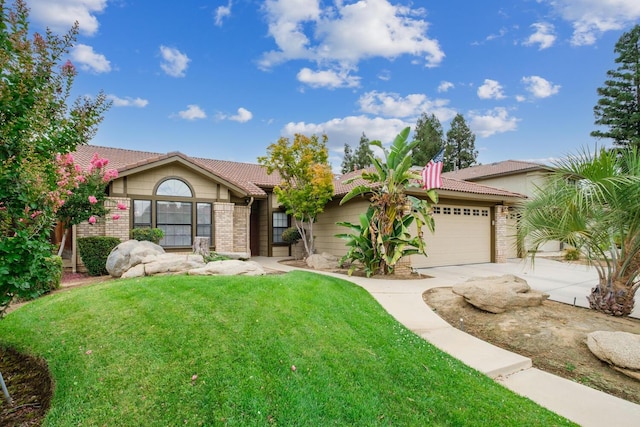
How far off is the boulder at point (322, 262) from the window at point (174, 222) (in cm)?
481

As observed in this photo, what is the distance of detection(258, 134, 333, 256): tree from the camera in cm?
1145

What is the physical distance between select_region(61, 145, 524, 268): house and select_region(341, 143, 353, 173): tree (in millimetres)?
24697

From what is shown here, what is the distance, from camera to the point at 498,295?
19.8 ft

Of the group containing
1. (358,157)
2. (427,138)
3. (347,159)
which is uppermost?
(427,138)

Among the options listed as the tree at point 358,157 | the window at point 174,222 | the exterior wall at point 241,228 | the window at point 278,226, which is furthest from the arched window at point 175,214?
the tree at point 358,157

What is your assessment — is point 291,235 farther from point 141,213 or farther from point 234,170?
point 141,213

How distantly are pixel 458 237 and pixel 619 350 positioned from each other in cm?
934

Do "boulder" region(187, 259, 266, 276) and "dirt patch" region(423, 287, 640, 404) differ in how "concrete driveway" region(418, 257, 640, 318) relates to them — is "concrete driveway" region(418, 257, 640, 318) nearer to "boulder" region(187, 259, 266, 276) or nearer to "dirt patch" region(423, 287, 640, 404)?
"dirt patch" region(423, 287, 640, 404)

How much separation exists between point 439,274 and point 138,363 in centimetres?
917

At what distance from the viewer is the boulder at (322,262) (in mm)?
11227

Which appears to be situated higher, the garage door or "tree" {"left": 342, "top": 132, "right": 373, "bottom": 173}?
"tree" {"left": 342, "top": 132, "right": 373, "bottom": 173}

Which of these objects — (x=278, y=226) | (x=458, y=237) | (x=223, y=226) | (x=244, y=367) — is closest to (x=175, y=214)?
(x=223, y=226)

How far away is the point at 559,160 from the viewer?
603cm

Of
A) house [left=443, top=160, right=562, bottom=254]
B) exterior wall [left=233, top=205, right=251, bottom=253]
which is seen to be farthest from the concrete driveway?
exterior wall [left=233, top=205, right=251, bottom=253]
